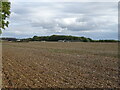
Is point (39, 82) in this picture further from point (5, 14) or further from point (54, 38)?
point (54, 38)

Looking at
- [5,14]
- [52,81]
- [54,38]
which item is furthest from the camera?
[54,38]

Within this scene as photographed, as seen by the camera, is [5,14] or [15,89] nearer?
[15,89]

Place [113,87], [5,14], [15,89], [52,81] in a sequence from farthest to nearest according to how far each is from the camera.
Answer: [5,14] < [52,81] < [113,87] < [15,89]

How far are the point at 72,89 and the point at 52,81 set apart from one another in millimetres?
1583

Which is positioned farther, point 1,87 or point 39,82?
point 39,82

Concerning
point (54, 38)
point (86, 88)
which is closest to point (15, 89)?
point (86, 88)

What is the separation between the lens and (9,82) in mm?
9375

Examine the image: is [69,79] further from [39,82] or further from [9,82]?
[9,82]

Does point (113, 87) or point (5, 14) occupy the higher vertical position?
point (5, 14)

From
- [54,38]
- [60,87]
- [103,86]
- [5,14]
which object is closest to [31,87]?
[60,87]

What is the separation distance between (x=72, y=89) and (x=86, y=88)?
0.60 meters

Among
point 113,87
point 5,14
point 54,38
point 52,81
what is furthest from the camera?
point 54,38

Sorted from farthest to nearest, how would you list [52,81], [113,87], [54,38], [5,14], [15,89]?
1. [54,38]
2. [5,14]
3. [52,81]
4. [113,87]
5. [15,89]

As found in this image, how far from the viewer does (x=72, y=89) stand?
8.34 m
